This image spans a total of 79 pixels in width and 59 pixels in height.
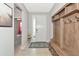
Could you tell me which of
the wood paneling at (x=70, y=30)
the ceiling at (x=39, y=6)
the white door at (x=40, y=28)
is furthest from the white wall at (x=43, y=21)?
the wood paneling at (x=70, y=30)

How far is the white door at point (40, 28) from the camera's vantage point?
367 centimetres

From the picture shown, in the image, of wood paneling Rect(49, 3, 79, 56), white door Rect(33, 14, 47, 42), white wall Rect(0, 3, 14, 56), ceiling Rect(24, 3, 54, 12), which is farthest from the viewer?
white door Rect(33, 14, 47, 42)

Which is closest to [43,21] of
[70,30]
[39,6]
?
[39,6]

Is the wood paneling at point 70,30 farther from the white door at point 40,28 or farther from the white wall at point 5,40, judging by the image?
the white door at point 40,28

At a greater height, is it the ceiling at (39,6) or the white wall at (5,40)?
the ceiling at (39,6)

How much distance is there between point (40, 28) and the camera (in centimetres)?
389

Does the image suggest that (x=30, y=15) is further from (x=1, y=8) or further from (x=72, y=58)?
(x=72, y=58)

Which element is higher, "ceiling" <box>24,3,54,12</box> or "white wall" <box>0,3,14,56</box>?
"ceiling" <box>24,3,54,12</box>

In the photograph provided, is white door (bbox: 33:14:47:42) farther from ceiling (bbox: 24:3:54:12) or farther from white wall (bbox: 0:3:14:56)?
white wall (bbox: 0:3:14:56)

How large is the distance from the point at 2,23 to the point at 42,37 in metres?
2.79

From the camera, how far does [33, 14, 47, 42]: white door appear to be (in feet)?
12.0

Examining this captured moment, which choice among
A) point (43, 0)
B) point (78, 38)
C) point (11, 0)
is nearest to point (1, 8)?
point (11, 0)

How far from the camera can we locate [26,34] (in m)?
3.34

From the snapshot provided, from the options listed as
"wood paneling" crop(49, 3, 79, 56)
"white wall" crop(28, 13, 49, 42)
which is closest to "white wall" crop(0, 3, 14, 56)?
"wood paneling" crop(49, 3, 79, 56)
